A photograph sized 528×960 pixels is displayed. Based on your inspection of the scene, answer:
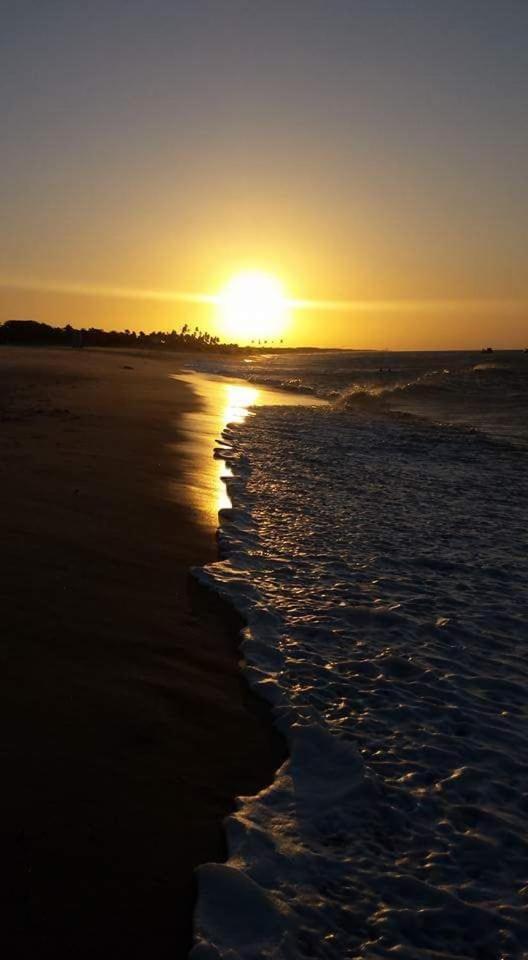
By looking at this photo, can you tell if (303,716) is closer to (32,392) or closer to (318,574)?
(318,574)

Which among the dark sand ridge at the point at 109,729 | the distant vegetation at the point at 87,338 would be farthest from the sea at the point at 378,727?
the distant vegetation at the point at 87,338

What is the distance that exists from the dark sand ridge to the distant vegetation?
7856 cm

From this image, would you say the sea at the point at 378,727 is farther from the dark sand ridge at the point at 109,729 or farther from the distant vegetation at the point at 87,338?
the distant vegetation at the point at 87,338

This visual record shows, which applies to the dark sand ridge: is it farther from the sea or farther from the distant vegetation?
the distant vegetation

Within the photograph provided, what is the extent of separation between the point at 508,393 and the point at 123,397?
29247 millimetres

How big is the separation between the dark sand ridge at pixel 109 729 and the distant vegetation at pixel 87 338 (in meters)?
78.6

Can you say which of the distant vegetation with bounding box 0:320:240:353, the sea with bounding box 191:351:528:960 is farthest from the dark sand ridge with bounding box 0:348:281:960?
the distant vegetation with bounding box 0:320:240:353

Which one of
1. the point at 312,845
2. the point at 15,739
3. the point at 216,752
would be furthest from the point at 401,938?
the point at 15,739

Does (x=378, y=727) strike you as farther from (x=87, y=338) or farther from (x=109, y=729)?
(x=87, y=338)

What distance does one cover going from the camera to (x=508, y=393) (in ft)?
151

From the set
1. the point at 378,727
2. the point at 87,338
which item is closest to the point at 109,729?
the point at 378,727

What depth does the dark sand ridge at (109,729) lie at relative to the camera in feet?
10.2

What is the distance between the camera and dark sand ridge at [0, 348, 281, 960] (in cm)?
311

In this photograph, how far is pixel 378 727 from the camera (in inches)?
195
